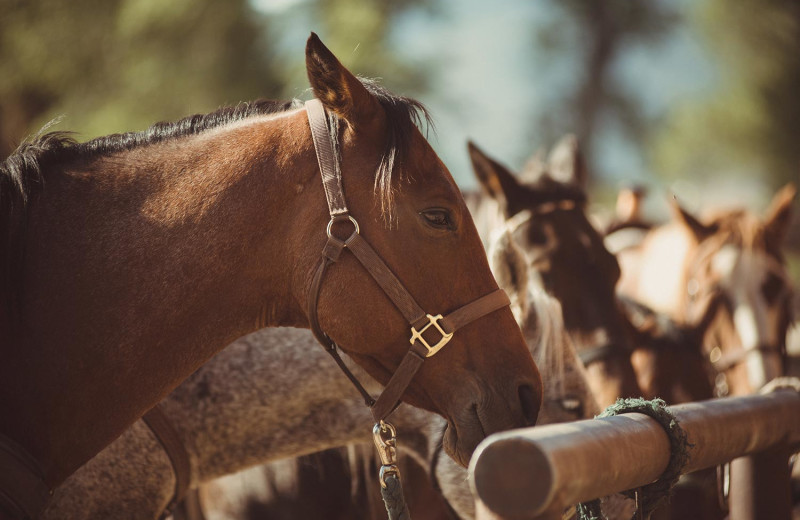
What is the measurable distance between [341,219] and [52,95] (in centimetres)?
727

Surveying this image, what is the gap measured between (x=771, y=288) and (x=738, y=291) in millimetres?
202

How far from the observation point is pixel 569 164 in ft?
13.3

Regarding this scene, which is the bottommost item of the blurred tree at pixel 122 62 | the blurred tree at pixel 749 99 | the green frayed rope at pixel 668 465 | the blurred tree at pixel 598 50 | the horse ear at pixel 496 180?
the green frayed rope at pixel 668 465

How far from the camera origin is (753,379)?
14.4 ft

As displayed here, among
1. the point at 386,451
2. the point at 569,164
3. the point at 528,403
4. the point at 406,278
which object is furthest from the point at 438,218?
the point at 569,164

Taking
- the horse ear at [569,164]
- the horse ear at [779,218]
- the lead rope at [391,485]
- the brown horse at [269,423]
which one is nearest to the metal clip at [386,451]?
the lead rope at [391,485]

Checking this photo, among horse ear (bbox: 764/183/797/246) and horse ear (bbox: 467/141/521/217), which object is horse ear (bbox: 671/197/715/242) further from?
horse ear (bbox: 467/141/521/217)

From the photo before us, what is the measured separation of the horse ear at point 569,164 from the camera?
12.7 feet

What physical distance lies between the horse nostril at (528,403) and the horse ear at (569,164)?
6.76ft

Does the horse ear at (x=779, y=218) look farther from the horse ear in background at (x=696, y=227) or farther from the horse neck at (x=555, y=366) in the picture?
the horse neck at (x=555, y=366)

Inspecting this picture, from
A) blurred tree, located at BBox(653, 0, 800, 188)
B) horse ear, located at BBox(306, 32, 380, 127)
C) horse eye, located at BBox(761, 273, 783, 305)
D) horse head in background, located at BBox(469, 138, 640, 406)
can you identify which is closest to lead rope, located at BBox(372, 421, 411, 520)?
horse ear, located at BBox(306, 32, 380, 127)

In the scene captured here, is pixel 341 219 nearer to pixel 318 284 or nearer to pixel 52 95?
pixel 318 284

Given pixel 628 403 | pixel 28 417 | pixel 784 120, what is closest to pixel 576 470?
pixel 628 403

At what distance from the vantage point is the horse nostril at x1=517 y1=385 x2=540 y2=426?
1.86 meters
